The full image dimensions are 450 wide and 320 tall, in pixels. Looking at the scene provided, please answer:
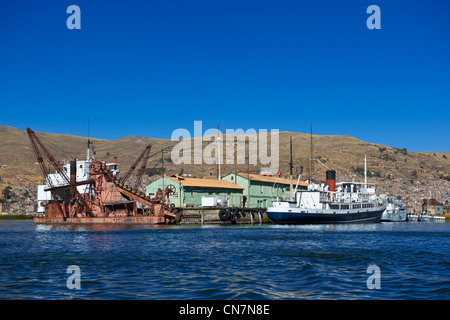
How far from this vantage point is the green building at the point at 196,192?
76125 mm

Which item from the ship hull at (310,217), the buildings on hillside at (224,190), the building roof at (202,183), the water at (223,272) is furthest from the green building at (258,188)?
the water at (223,272)

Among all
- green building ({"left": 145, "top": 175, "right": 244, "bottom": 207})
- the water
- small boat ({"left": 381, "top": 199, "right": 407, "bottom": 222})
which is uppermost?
green building ({"left": 145, "top": 175, "right": 244, "bottom": 207})

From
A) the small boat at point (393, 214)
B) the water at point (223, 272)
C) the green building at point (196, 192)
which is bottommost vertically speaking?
the small boat at point (393, 214)

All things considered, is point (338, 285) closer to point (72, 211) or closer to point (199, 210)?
point (199, 210)

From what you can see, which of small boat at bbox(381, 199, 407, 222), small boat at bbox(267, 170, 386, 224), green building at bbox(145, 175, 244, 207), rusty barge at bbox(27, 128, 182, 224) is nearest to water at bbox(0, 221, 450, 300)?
rusty barge at bbox(27, 128, 182, 224)

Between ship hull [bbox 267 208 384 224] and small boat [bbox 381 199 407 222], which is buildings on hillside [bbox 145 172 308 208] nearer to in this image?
ship hull [bbox 267 208 384 224]

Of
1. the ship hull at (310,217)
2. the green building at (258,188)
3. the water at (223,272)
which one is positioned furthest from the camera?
the green building at (258,188)

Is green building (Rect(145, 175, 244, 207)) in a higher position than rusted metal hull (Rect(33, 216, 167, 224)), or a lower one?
higher

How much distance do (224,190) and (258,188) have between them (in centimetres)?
945

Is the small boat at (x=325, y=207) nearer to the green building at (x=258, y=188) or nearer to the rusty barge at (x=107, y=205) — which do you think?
the green building at (x=258, y=188)

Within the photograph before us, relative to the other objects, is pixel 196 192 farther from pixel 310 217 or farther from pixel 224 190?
pixel 310 217

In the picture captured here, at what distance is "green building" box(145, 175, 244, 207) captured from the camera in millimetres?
76125

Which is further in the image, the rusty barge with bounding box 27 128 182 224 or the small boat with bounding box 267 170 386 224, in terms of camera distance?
the small boat with bounding box 267 170 386 224

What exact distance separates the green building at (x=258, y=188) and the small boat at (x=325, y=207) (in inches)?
360
